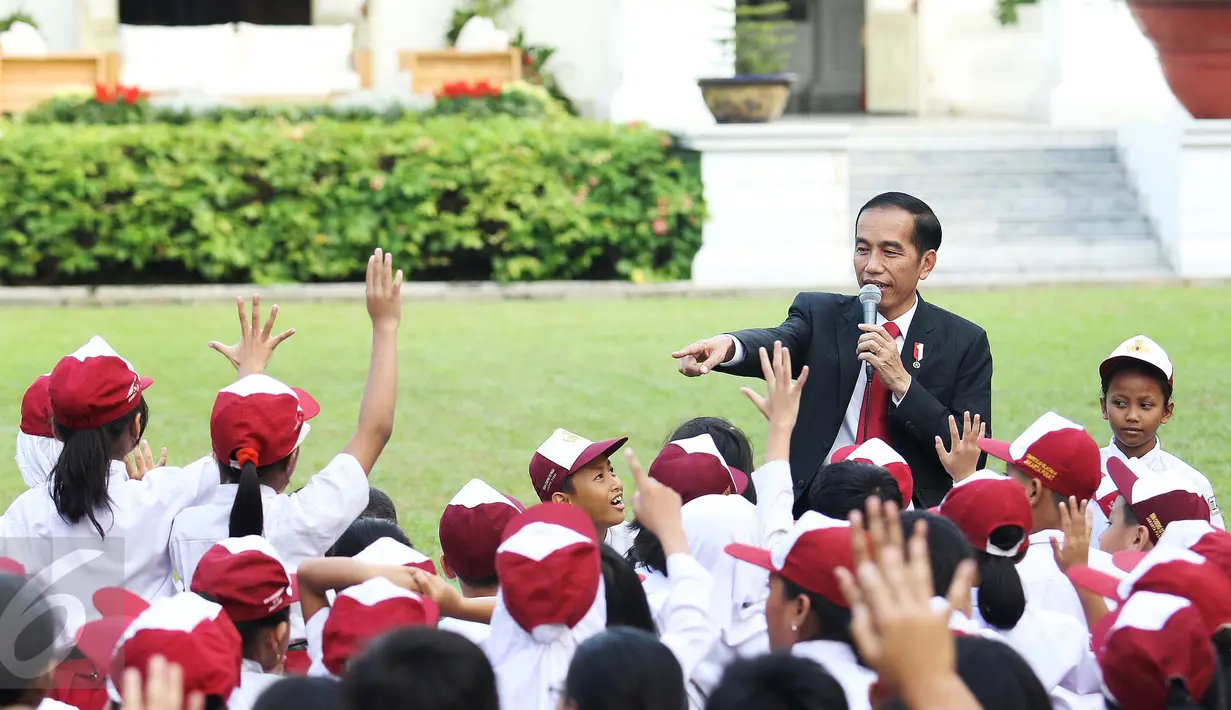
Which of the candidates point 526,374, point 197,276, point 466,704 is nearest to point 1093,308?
point 526,374

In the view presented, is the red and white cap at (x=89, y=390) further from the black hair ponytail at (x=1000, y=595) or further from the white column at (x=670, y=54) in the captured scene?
the white column at (x=670, y=54)

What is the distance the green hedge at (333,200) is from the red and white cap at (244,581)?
39.6 ft

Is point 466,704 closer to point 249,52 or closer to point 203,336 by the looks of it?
point 203,336

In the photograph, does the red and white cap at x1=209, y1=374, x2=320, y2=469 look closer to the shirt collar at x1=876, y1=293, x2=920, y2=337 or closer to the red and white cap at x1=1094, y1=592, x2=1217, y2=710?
the shirt collar at x1=876, y1=293, x2=920, y2=337

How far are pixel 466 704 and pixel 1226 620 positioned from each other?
1460 mm

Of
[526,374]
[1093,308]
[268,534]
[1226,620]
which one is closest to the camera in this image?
[1226,620]

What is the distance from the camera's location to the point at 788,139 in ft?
51.6

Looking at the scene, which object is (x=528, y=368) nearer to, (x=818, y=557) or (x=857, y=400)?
(x=857, y=400)

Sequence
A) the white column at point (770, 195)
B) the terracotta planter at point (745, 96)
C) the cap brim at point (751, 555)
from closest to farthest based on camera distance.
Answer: the cap brim at point (751, 555)
the white column at point (770, 195)
the terracotta planter at point (745, 96)

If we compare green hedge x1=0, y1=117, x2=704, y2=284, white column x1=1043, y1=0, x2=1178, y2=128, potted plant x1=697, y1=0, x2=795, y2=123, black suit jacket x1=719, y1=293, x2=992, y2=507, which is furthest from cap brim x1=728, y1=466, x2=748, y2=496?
white column x1=1043, y1=0, x2=1178, y2=128

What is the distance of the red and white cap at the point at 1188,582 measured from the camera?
10.1 feet

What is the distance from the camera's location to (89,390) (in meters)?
4.15

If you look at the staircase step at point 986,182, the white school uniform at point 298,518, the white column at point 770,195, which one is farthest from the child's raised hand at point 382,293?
the staircase step at point 986,182

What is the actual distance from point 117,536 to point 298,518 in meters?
0.50
